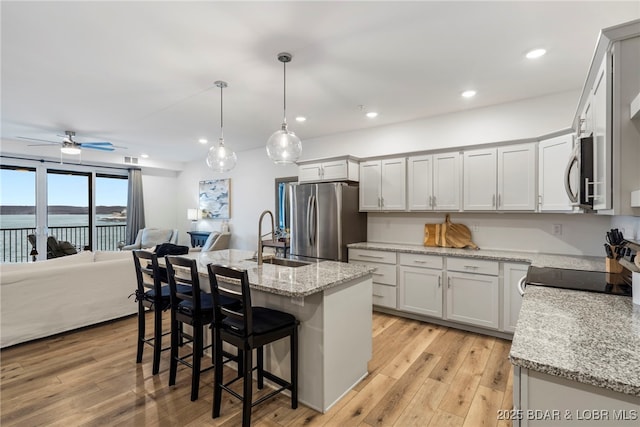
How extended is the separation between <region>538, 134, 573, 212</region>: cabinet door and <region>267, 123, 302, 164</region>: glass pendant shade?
254cm

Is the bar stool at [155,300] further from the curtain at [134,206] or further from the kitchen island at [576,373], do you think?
the curtain at [134,206]

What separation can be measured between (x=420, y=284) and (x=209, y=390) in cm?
255

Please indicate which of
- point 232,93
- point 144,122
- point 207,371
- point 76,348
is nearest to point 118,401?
point 207,371

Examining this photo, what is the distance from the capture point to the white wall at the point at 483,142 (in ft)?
10.7

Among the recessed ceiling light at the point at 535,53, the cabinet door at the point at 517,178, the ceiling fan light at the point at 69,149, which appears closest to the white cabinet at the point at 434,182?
the cabinet door at the point at 517,178

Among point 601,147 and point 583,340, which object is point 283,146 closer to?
point 601,147

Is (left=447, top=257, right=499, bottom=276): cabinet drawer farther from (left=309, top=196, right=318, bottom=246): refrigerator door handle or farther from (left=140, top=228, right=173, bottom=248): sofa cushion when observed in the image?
(left=140, top=228, right=173, bottom=248): sofa cushion

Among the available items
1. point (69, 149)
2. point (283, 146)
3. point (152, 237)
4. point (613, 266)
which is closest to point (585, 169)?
point (613, 266)

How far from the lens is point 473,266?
3.34 meters

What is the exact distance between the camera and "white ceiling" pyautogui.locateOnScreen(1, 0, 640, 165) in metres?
1.99

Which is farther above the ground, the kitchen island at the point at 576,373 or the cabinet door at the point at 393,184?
the cabinet door at the point at 393,184

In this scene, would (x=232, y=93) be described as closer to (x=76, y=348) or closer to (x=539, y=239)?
(x=76, y=348)

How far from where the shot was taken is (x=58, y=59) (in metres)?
2.61

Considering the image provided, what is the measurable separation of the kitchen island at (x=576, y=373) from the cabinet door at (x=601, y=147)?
624mm
